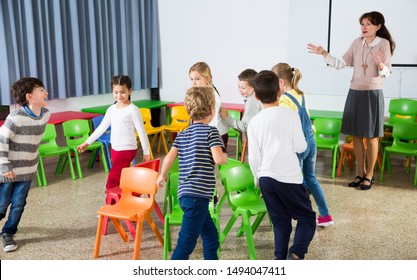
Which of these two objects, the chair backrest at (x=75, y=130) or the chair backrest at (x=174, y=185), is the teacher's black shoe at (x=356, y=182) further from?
the chair backrest at (x=75, y=130)

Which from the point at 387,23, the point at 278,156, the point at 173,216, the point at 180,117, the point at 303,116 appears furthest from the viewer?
the point at 180,117

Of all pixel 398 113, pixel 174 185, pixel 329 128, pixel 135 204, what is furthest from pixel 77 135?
pixel 398 113

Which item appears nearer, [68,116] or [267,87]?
[267,87]

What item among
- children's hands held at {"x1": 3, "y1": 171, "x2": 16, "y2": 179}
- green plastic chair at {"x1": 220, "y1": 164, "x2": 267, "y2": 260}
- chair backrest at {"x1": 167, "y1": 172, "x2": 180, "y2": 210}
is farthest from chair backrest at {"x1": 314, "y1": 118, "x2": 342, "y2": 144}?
children's hands held at {"x1": 3, "y1": 171, "x2": 16, "y2": 179}

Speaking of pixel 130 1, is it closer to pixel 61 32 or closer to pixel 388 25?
pixel 61 32

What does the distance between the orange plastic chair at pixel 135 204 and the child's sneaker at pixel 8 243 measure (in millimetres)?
617

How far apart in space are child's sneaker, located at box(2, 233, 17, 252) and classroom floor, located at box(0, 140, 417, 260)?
0.05 meters

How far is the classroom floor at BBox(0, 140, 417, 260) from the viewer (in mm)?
3701

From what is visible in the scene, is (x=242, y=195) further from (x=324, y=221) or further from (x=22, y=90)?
(x=22, y=90)

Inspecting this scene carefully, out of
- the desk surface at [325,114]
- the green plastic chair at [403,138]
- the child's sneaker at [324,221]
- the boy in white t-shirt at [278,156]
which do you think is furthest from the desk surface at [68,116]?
the boy in white t-shirt at [278,156]

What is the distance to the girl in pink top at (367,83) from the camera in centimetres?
511

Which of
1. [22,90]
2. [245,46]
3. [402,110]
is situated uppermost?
[245,46]

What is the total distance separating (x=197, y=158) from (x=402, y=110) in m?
3.97

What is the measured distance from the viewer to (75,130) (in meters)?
5.93
